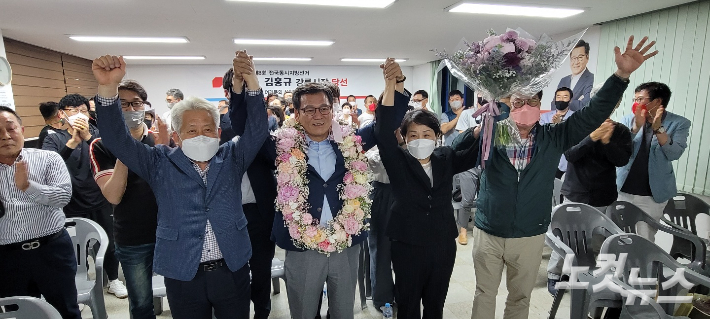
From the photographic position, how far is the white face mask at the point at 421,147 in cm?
209

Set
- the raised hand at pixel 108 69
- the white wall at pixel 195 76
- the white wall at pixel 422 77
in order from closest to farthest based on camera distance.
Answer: the raised hand at pixel 108 69 → the white wall at pixel 195 76 → the white wall at pixel 422 77

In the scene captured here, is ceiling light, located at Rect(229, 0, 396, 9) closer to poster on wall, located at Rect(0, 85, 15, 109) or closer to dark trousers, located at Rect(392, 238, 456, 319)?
dark trousers, located at Rect(392, 238, 456, 319)

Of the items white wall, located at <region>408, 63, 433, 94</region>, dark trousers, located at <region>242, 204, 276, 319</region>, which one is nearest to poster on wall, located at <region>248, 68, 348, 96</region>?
white wall, located at <region>408, 63, 433, 94</region>

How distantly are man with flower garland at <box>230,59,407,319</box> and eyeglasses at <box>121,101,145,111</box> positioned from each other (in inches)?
28.5

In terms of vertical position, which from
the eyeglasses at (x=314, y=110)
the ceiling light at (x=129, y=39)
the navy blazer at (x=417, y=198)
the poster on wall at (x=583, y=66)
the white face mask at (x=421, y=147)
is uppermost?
the ceiling light at (x=129, y=39)

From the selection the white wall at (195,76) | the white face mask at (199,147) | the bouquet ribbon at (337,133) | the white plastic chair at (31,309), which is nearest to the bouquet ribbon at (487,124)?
the bouquet ribbon at (337,133)

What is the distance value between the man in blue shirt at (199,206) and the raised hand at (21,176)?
0.89m

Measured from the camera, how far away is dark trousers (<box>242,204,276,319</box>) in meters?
2.34

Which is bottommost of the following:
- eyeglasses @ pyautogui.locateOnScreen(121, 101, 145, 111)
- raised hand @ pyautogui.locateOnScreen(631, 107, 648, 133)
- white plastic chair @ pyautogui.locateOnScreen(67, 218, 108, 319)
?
white plastic chair @ pyautogui.locateOnScreen(67, 218, 108, 319)

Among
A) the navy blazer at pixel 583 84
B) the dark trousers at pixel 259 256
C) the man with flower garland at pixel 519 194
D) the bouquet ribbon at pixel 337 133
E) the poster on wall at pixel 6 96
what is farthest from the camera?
the poster on wall at pixel 6 96

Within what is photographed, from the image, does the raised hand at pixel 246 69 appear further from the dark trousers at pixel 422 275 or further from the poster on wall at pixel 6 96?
the poster on wall at pixel 6 96

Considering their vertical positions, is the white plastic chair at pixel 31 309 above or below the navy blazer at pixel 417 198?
below

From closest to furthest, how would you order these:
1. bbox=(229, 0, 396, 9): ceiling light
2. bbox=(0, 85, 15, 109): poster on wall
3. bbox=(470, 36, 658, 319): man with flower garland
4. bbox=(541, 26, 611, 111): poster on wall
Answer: bbox=(470, 36, 658, 319): man with flower garland → bbox=(229, 0, 396, 9): ceiling light → bbox=(541, 26, 611, 111): poster on wall → bbox=(0, 85, 15, 109): poster on wall

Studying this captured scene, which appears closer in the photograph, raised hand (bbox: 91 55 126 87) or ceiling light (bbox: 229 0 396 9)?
raised hand (bbox: 91 55 126 87)
